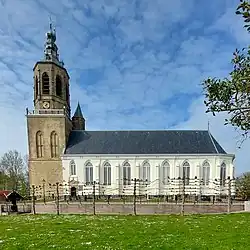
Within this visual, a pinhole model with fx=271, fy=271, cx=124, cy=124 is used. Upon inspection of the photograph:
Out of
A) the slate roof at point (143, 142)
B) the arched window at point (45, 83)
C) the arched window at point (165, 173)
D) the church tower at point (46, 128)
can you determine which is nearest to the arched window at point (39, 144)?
the church tower at point (46, 128)

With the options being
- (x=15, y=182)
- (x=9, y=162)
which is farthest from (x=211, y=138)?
(x=9, y=162)

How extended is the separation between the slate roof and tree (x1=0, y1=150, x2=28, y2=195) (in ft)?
56.3

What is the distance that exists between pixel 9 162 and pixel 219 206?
52.2 meters

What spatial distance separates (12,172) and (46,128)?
19893mm

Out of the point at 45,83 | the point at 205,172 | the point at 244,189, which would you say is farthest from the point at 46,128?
the point at 244,189

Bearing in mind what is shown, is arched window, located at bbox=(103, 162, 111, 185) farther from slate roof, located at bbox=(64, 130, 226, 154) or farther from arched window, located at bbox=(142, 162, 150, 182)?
arched window, located at bbox=(142, 162, 150, 182)

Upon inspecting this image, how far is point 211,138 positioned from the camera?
53.3 metres

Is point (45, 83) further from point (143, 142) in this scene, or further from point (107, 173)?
→ point (143, 142)

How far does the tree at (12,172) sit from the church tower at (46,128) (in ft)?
35.6

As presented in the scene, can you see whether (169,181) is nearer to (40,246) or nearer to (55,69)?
(55,69)

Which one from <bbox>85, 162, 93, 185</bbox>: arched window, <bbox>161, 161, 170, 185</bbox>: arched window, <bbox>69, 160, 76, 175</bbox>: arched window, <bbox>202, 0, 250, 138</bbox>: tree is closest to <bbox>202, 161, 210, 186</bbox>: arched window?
<bbox>161, 161, 170, 185</bbox>: arched window

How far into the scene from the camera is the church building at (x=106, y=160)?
49.9 meters

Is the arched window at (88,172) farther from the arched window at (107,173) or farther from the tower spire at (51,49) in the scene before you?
the tower spire at (51,49)

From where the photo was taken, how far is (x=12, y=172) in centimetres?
6341
